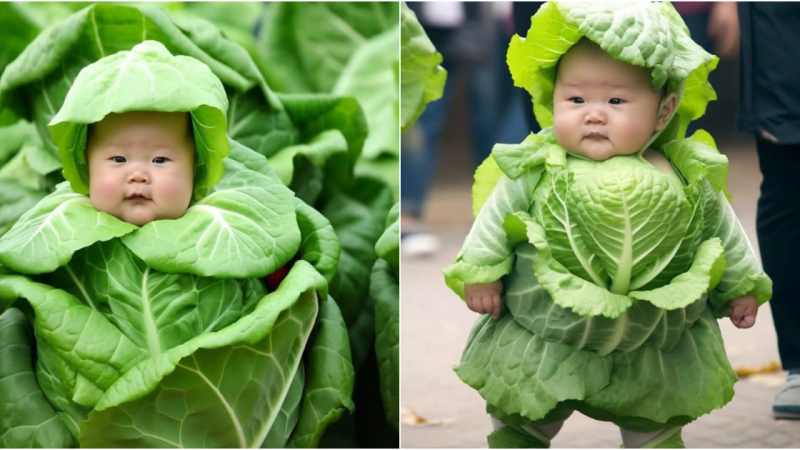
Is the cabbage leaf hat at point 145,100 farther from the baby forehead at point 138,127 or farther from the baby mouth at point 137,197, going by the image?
the baby mouth at point 137,197

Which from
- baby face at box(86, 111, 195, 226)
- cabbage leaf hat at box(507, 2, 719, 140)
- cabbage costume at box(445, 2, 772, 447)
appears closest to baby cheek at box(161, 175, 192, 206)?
baby face at box(86, 111, 195, 226)

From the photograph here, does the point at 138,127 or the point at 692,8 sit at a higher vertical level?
the point at 138,127

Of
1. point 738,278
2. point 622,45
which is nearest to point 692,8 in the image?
point 738,278

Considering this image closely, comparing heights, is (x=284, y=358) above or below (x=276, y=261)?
below

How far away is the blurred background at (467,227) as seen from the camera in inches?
145

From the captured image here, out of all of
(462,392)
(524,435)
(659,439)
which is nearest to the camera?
(659,439)

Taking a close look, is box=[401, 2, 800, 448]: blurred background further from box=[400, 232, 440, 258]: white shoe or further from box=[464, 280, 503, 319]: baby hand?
box=[464, 280, 503, 319]: baby hand

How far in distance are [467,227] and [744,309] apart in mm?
5152

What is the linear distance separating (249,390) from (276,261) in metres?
0.34

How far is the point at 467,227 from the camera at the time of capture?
26.3ft

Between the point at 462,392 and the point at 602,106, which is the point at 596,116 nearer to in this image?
the point at 602,106

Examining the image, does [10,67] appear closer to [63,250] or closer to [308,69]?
[63,250]

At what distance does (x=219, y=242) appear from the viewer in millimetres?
2654

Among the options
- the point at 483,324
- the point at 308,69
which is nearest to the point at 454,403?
the point at 483,324
